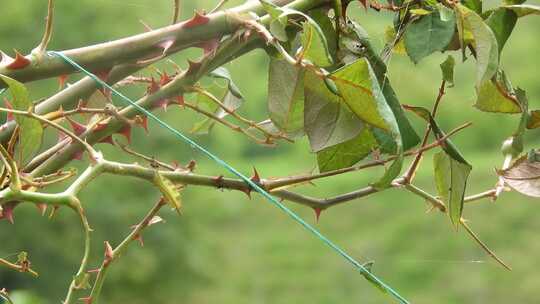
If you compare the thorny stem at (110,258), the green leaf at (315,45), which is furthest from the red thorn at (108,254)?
the green leaf at (315,45)

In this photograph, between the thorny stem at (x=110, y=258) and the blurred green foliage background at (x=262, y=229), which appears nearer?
the thorny stem at (x=110, y=258)

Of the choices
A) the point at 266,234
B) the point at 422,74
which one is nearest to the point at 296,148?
the point at 266,234

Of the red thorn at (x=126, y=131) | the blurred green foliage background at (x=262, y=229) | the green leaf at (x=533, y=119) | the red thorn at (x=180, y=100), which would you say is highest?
the red thorn at (x=180, y=100)

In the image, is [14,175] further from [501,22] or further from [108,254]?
[501,22]

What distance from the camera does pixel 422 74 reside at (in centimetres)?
507

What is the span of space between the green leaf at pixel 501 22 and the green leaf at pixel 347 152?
6 cm

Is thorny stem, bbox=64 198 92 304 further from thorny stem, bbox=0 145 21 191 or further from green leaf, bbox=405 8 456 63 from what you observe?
green leaf, bbox=405 8 456 63

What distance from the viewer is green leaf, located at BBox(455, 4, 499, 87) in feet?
0.95

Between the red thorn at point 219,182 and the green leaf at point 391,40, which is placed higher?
the green leaf at point 391,40

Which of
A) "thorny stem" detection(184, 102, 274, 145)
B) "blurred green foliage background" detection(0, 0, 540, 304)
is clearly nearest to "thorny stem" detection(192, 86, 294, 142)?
"thorny stem" detection(184, 102, 274, 145)

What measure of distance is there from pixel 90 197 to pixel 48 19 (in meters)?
5.53

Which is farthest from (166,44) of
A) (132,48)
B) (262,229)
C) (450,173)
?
(262,229)

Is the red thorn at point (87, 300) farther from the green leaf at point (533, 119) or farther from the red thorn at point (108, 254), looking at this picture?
the green leaf at point (533, 119)

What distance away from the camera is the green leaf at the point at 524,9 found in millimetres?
317
